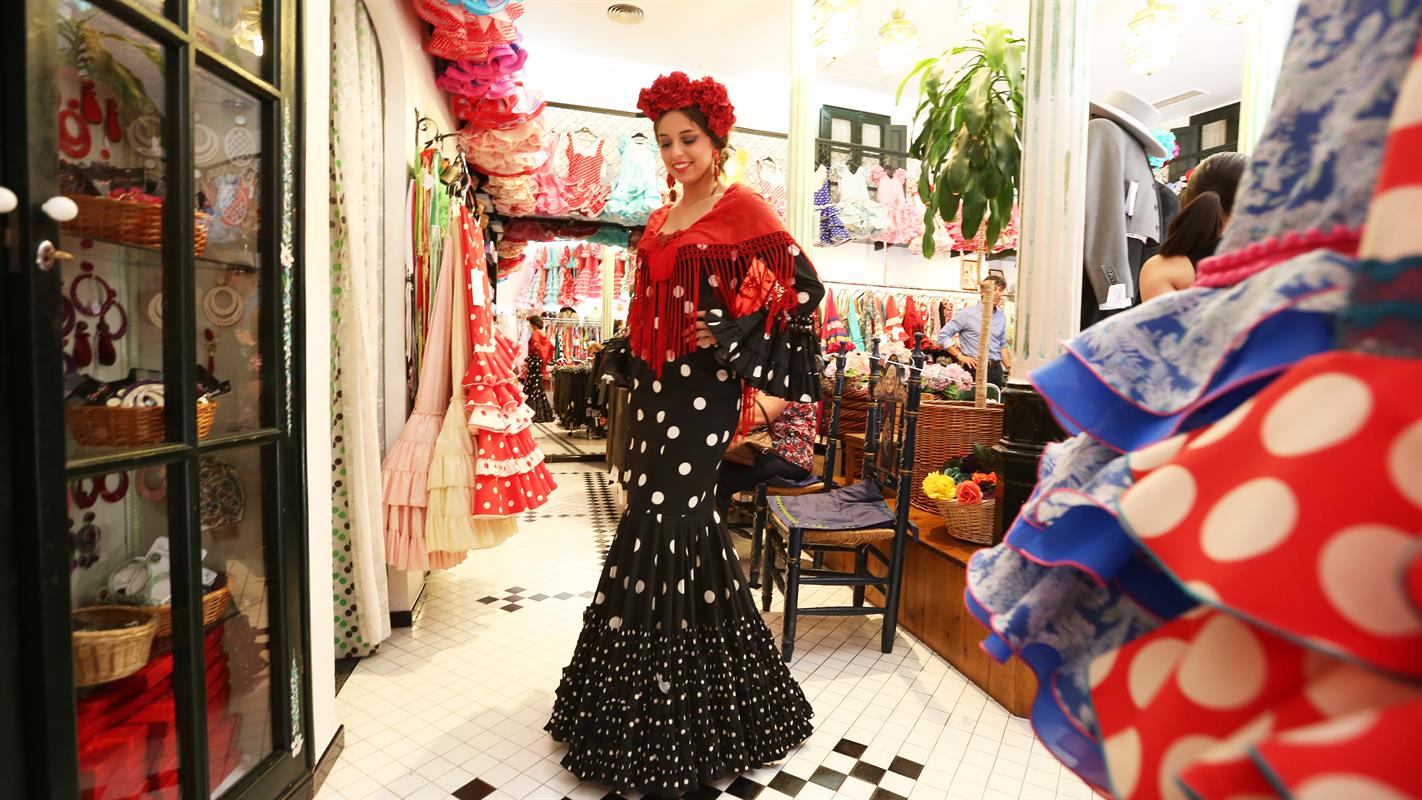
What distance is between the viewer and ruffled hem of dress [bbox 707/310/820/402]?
1572 mm

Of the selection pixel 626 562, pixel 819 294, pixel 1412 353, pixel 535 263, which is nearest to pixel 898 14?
pixel 819 294

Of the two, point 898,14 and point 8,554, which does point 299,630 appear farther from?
point 898,14

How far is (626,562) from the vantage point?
168 cm

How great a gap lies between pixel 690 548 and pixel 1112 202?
2.05 metres

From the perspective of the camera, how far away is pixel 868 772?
5.57 feet

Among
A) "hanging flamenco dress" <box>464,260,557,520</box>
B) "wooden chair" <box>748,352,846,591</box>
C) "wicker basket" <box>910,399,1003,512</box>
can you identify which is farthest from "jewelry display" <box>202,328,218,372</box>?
"wicker basket" <box>910,399,1003,512</box>

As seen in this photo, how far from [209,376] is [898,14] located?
3796mm

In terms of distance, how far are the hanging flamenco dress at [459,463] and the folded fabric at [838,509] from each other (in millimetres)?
1066

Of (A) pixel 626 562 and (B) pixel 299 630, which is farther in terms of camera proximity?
(A) pixel 626 562

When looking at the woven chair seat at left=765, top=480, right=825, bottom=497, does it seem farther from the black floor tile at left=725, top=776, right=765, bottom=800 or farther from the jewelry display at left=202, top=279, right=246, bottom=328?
the jewelry display at left=202, top=279, right=246, bottom=328

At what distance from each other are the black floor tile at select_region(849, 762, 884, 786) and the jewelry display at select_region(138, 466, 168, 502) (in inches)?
62.9

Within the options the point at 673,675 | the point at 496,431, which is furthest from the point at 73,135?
the point at 496,431

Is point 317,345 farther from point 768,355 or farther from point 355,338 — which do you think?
point 768,355

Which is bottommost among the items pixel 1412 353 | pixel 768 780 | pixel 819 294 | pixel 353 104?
pixel 768 780
